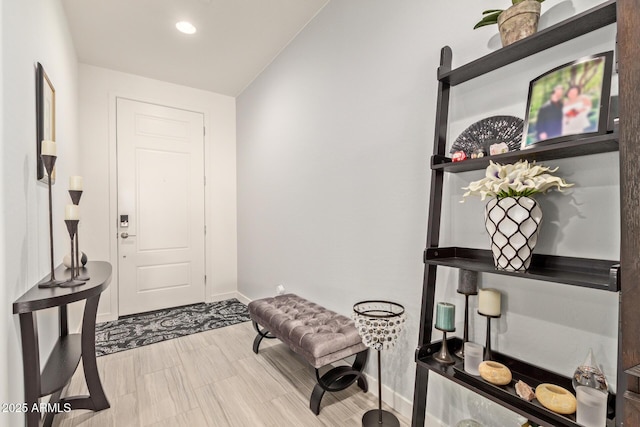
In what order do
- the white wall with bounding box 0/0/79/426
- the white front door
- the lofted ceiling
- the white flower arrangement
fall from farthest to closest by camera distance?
the white front door, the lofted ceiling, the white wall with bounding box 0/0/79/426, the white flower arrangement

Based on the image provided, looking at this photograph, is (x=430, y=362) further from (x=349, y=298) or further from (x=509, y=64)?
(x=509, y=64)

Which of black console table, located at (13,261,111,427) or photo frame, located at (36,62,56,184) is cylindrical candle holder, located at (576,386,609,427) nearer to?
black console table, located at (13,261,111,427)

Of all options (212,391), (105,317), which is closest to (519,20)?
(212,391)

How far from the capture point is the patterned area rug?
9.36 ft

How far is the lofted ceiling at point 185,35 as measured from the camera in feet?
7.95

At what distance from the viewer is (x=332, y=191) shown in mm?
2371

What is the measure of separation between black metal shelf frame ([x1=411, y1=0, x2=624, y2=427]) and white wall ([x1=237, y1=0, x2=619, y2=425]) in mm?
55

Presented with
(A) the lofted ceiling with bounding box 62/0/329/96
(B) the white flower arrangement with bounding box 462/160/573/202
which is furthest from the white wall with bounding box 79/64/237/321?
(B) the white flower arrangement with bounding box 462/160/573/202

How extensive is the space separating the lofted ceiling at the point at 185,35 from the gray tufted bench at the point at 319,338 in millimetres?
2412

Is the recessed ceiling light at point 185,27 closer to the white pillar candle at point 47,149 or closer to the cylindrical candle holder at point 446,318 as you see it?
the white pillar candle at point 47,149

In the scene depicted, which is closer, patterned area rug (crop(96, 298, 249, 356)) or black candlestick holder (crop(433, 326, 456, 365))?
black candlestick holder (crop(433, 326, 456, 365))

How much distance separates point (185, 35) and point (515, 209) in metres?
3.05

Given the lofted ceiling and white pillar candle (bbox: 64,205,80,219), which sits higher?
the lofted ceiling

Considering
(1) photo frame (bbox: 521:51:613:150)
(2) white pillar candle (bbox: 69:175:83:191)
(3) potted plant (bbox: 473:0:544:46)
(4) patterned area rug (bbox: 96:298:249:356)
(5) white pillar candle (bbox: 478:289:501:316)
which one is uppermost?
(3) potted plant (bbox: 473:0:544:46)
